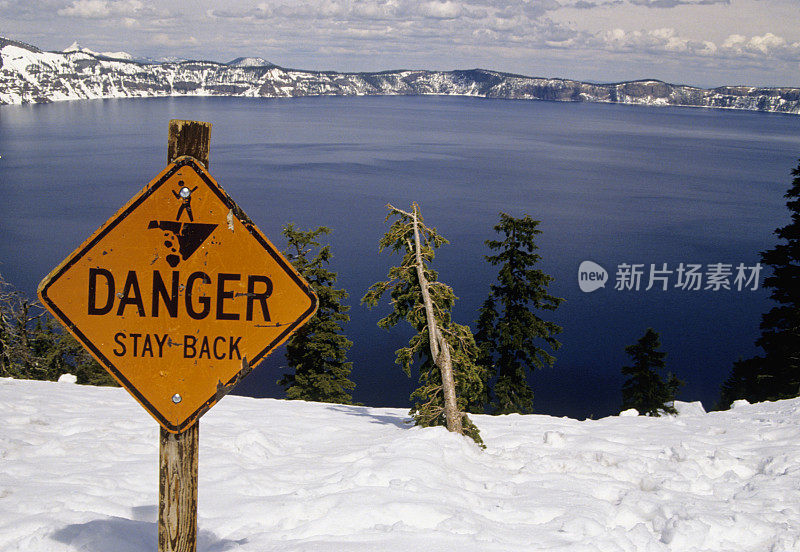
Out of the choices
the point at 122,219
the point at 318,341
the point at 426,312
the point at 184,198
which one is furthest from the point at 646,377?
the point at 122,219

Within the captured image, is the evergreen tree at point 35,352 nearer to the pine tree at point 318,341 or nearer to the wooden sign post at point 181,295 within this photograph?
the pine tree at point 318,341

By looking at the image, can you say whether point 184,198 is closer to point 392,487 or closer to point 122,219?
point 122,219

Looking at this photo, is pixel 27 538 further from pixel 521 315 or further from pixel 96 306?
pixel 521 315

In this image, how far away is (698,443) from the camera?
405 inches

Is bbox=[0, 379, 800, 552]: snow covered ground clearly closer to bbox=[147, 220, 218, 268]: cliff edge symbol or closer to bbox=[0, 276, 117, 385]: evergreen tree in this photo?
bbox=[147, 220, 218, 268]: cliff edge symbol

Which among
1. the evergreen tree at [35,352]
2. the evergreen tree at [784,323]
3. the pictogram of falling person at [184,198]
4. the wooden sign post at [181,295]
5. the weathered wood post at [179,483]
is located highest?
the pictogram of falling person at [184,198]

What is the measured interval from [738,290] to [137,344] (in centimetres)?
6271

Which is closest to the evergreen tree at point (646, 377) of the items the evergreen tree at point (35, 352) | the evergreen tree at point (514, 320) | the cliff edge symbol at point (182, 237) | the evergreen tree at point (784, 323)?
the evergreen tree at point (784, 323)

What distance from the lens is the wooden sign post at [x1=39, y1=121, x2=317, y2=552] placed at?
9.37 ft

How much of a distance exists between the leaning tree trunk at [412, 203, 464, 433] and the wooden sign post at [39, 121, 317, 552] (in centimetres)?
766

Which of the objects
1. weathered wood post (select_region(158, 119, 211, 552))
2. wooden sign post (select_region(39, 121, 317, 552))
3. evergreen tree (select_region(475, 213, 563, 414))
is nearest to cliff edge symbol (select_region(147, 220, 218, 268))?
wooden sign post (select_region(39, 121, 317, 552))

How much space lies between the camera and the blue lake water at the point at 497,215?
140ft

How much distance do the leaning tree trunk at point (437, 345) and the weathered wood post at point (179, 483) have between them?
7457 millimetres

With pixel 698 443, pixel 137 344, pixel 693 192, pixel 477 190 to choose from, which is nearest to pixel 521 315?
pixel 698 443
